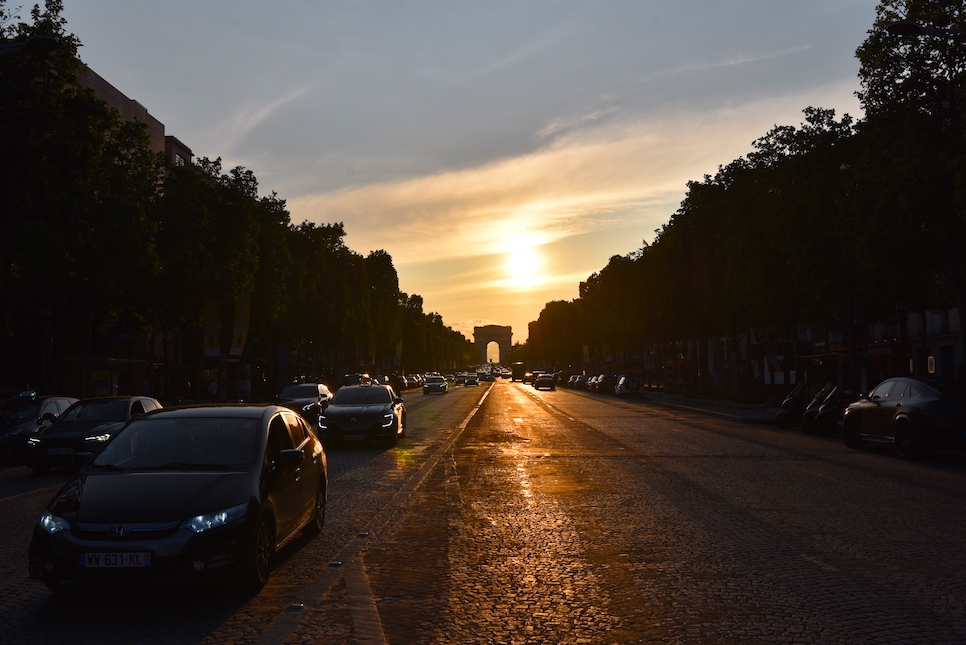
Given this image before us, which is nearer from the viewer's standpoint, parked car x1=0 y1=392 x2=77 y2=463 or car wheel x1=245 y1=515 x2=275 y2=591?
car wheel x1=245 y1=515 x2=275 y2=591

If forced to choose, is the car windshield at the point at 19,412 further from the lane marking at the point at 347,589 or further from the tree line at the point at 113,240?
the lane marking at the point at 347,589

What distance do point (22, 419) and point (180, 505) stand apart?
643 inches

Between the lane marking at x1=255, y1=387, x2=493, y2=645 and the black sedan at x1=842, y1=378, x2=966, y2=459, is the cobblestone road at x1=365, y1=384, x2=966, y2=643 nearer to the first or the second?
the lane marking at x1=255, y1=387, x2=493, y2=645

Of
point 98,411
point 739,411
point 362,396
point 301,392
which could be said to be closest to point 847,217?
point 362,396

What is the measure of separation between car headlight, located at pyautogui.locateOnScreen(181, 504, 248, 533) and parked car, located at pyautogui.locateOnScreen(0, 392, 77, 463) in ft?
46.1

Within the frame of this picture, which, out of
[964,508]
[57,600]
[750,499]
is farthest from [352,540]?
[964,508]

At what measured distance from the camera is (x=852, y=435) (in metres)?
21.1

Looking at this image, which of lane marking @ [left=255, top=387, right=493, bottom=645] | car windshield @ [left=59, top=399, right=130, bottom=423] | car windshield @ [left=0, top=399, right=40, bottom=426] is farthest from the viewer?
car windshield @ [left=0, top=399, right=40, bottom=426]

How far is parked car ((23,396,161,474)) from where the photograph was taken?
17062 mm

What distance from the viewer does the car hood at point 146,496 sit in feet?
21.6

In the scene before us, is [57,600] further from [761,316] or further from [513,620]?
[761,316]

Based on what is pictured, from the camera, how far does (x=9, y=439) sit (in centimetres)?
2003

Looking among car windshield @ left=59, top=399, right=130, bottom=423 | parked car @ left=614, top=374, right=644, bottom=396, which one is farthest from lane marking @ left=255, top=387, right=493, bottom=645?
parked car @ left=614, top=374, right=644, bottom=396

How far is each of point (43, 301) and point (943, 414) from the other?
2760cm
